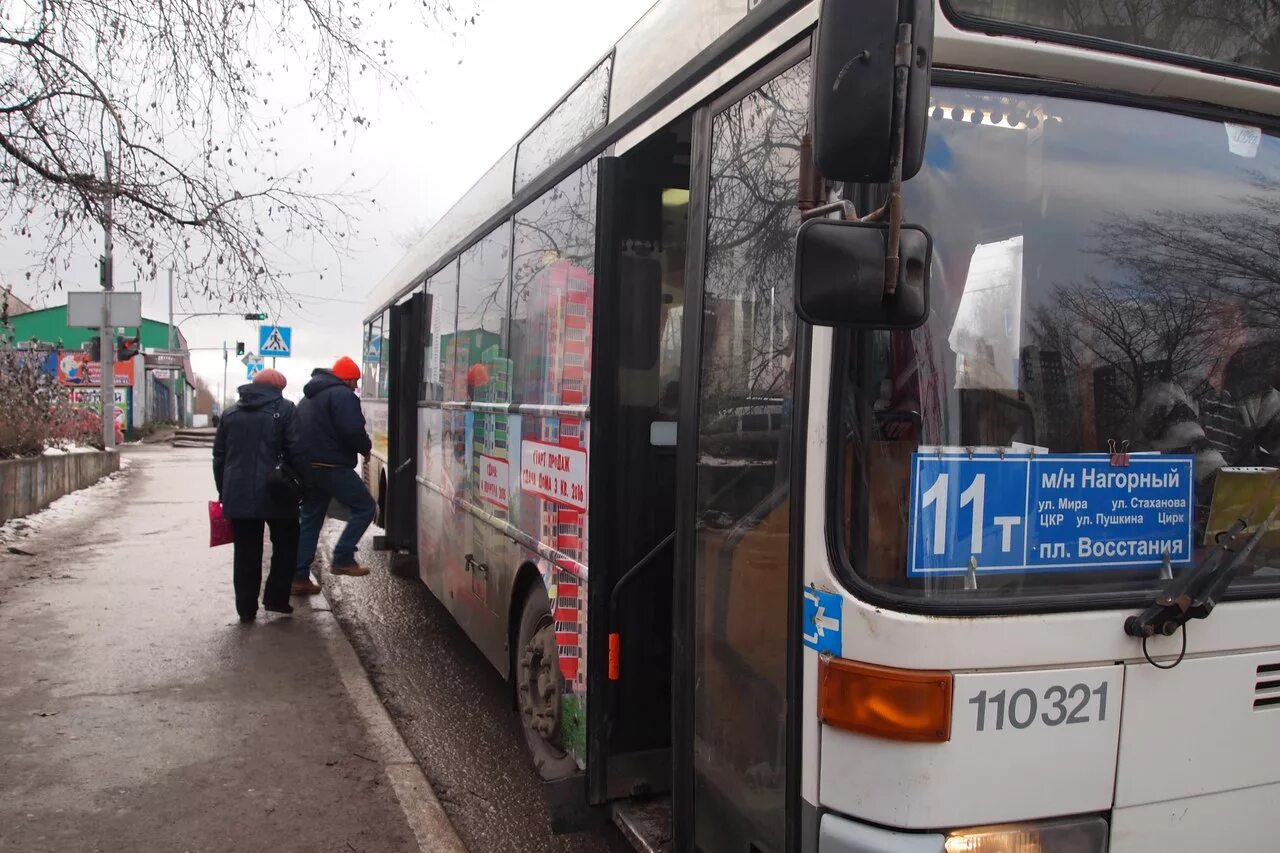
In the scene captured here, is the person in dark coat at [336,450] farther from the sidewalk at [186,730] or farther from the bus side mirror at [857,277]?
the bus side mirror at [857,277]

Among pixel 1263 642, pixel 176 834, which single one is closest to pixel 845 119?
pixel 1263 642

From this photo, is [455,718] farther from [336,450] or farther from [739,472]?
[739,472]

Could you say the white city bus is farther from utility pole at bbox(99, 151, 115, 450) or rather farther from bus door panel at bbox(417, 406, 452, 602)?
utility pole at bbox(99, 151, 115, 450)

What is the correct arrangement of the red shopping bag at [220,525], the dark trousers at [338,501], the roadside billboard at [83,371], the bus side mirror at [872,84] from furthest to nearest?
the roadside billboard at [83,371], the dark trousers at [338,501], the red shopping bag at [220,525], the bus side mirror at [872,84]

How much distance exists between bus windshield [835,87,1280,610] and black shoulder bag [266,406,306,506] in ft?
18.6

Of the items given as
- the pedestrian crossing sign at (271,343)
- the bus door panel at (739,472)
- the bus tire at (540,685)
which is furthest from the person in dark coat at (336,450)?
the pedestrian crossing sign at (271,343)

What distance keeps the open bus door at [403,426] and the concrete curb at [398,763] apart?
Answer: 1654 mm

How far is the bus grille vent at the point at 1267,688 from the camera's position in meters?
2.30

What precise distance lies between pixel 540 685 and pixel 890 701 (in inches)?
96.3

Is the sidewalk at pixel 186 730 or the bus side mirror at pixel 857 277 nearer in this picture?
the bus side mirror at pixel 857 277

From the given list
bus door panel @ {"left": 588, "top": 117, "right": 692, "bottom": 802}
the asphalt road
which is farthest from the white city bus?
the asphalt road

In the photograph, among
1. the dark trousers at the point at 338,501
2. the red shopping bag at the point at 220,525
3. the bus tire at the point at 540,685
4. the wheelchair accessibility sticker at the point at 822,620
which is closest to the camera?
the wheelchair accessibility sticker at the point at 822,620

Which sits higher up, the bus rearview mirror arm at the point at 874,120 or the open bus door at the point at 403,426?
the bus rearview mirror arm at the point at 874,120

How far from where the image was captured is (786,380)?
2447 mm
